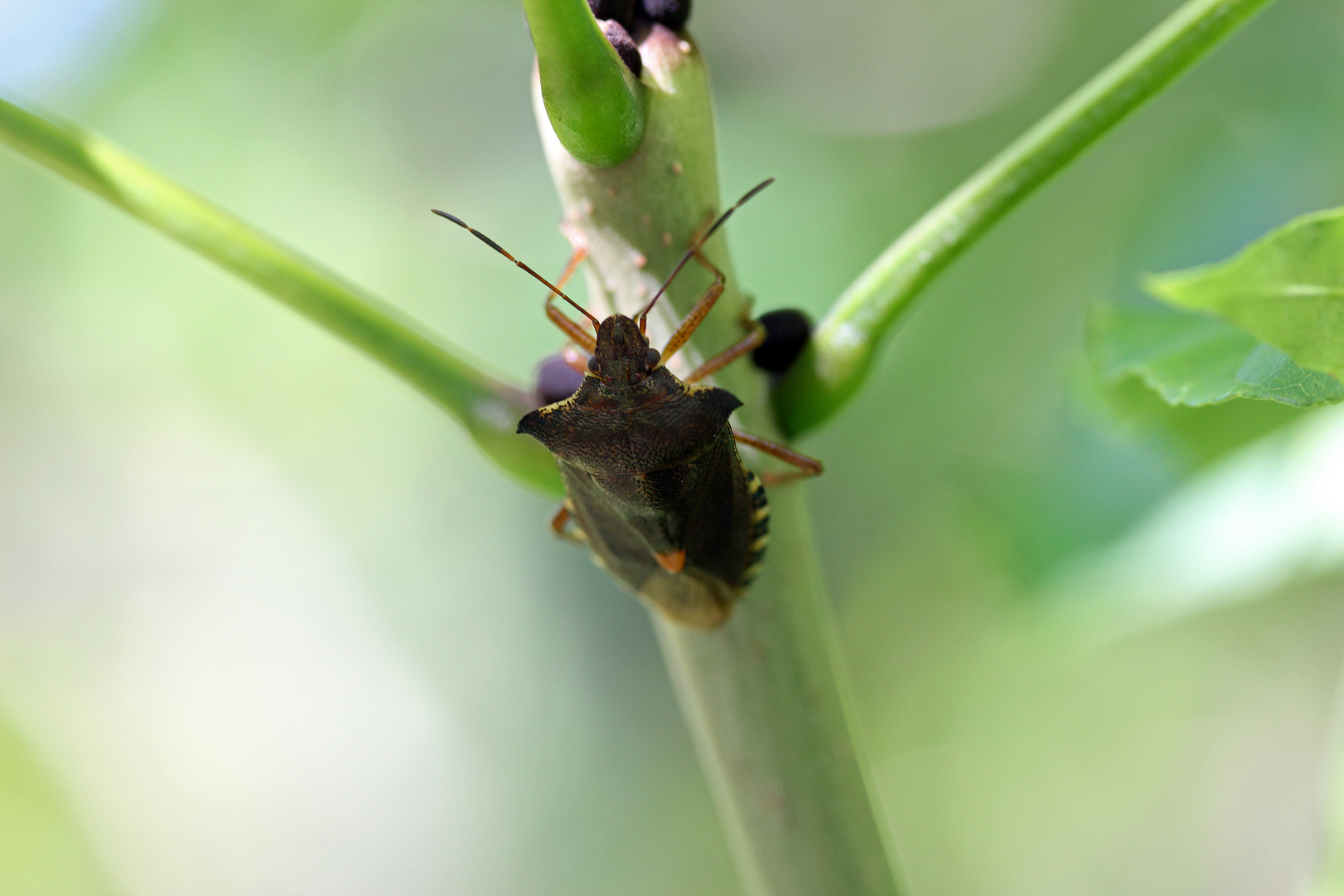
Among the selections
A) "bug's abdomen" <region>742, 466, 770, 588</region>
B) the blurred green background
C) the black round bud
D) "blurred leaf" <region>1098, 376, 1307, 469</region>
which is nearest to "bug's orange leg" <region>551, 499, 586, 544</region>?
"bug's abdomen" <region>742, 466, 770, 588</region>

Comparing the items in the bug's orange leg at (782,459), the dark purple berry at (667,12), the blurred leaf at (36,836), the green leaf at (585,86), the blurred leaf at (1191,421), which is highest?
the dark purple berry at (667,12)

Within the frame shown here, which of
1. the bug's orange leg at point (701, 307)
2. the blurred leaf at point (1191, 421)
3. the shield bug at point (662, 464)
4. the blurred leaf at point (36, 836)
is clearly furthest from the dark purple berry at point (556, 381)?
the blurred leaf at point (36, 836)

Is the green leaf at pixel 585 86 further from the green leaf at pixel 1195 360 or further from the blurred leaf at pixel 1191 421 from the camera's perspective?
the blurred leaf at pixel 1191 421

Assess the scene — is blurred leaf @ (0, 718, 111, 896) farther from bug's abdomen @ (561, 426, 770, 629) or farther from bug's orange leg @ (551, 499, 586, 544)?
bug's abdomen @ (561, 426, 770, 629)

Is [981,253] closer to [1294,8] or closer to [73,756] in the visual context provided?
[1294,8]

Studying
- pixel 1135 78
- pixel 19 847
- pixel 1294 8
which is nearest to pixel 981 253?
pixel 1294 8

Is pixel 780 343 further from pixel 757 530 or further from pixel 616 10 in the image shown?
pixel 616 10

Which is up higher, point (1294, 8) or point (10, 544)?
point (1294, 8)
